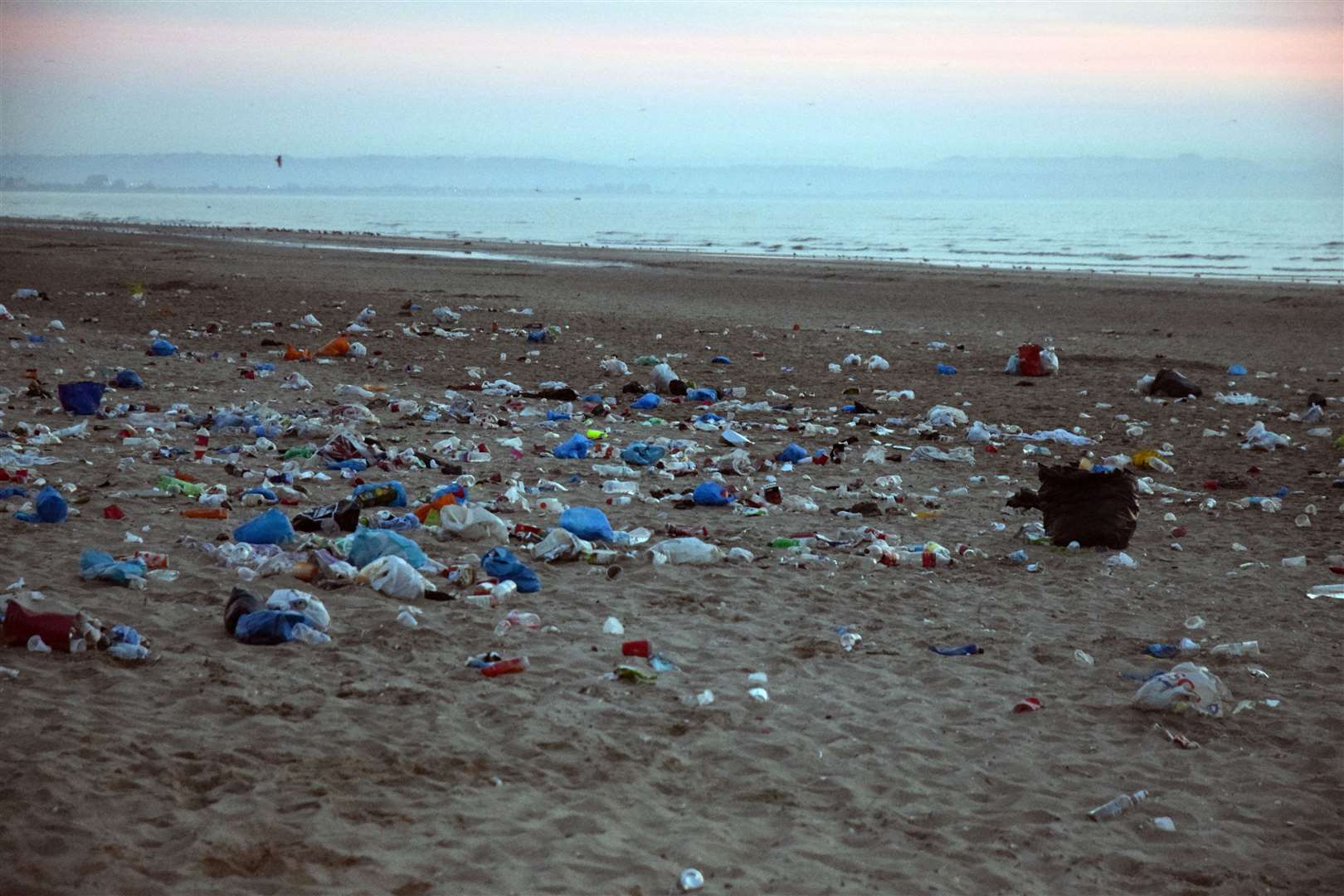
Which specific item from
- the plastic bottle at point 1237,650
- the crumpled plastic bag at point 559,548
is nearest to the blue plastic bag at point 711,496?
the crumpled plastic bag at point 559,548

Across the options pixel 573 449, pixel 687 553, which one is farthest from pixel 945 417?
pixel 687 553

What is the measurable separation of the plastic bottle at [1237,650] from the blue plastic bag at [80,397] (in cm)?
733

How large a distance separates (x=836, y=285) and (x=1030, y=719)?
18750mm

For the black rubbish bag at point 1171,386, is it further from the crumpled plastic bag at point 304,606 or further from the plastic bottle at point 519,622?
the crumpled plastic bag at point 304,606

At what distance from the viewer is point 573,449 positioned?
7855 mm

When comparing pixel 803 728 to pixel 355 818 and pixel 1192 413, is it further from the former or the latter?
pixel 1192 413

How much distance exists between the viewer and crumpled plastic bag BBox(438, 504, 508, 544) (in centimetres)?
570

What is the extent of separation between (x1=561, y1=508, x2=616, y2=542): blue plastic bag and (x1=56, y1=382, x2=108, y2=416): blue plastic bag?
4362 millimetres

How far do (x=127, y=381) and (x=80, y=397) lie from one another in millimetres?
1198

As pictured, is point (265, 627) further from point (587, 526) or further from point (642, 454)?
point (642, 454)

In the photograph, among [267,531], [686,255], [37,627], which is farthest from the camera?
[686,255]

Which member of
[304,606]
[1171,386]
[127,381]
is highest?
[1171,386]

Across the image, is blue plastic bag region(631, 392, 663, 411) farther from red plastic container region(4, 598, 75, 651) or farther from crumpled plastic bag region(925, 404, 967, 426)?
red plastic container region(4, 598, 75, 651)

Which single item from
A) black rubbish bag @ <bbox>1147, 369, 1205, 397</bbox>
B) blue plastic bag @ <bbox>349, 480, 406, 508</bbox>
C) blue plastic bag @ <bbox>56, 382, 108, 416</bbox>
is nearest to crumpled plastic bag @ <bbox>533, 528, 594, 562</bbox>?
blue plastic bag @ <bbox>349, 480, 406, 508</bbox>
